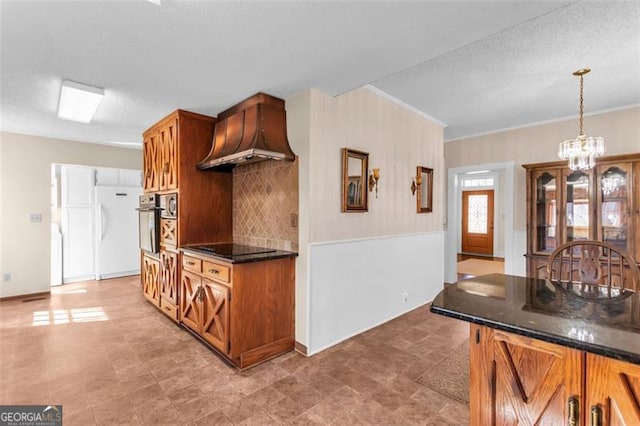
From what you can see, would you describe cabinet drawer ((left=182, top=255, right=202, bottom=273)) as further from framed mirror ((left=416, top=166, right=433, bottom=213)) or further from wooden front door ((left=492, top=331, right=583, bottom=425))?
framed mirror ((left=416, top=166, right=433, bottom=213))

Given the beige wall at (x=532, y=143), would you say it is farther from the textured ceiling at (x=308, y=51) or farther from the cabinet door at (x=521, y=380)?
the cabinet door at (x=521, y=380)

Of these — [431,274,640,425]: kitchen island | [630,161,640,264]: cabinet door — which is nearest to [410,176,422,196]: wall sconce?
[630,161,640,264]: cabinet door

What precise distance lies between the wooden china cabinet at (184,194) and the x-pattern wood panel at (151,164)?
0.15 ft

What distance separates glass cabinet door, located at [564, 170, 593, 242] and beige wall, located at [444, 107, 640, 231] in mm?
525

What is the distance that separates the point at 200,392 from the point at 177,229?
1789 millimetres

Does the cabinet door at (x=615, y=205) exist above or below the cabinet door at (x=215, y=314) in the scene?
above

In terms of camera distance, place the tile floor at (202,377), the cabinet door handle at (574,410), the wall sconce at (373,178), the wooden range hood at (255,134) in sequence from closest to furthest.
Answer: the cabinet door handle at (574,410) → the tile floor at (202,377) → the wooden range hood at (255,134) → the wall sconce at (373,178)

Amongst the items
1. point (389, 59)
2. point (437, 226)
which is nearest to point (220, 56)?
point (389, 59)

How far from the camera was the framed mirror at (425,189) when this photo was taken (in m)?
4.11

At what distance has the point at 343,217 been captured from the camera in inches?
121

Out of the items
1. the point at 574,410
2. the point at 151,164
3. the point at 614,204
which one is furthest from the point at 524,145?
the point at 151,164

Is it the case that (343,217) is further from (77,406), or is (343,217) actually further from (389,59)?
(77,406)

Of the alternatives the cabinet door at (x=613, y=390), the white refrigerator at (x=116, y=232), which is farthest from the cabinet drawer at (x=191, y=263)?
the white refrigerator at (x=116, y=232)

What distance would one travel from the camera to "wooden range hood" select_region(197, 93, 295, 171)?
2756 millimetres
